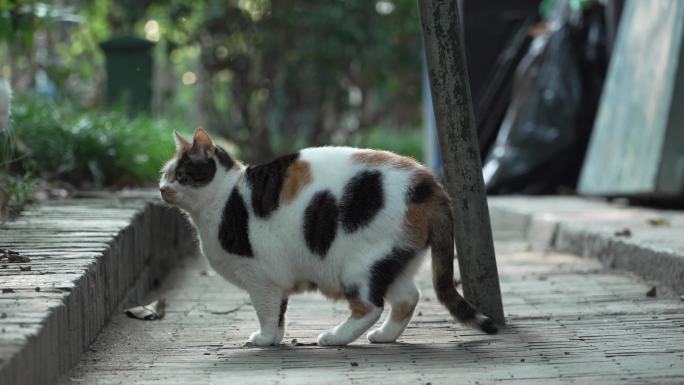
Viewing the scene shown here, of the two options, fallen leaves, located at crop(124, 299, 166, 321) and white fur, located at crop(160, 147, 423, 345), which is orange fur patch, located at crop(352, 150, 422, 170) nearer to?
white fur, located at crop(160, 147, 423, 345)

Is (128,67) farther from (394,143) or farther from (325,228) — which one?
(394,143)

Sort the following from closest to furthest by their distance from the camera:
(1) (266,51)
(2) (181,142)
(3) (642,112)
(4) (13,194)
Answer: (2) (181,142) < (4) (13,194) < (3) (642,112) < (1) (266,51)

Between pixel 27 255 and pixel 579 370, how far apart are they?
2243 millimetres

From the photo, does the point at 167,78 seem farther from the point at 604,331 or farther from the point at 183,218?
the point at 604,331

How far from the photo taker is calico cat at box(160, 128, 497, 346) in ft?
13.0

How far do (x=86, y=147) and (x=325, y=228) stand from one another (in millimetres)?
4463

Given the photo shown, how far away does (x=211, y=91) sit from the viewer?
18.1 m

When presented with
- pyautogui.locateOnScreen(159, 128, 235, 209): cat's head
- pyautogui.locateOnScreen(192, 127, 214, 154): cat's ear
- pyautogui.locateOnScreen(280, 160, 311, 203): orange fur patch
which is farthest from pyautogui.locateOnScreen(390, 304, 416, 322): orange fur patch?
pyautogui.locateOnScreen(192, 127, 214, 154): cat's ear

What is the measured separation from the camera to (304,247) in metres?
4.07

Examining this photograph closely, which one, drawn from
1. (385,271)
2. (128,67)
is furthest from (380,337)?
(128,67)

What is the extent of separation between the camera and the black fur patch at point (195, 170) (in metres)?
4.26

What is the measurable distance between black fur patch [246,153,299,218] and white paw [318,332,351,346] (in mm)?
520

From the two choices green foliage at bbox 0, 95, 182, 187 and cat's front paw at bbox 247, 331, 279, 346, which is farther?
green foliage at bbox 0, 95, 182, 187

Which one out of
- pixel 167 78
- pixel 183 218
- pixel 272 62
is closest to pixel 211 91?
pixel 272 62
